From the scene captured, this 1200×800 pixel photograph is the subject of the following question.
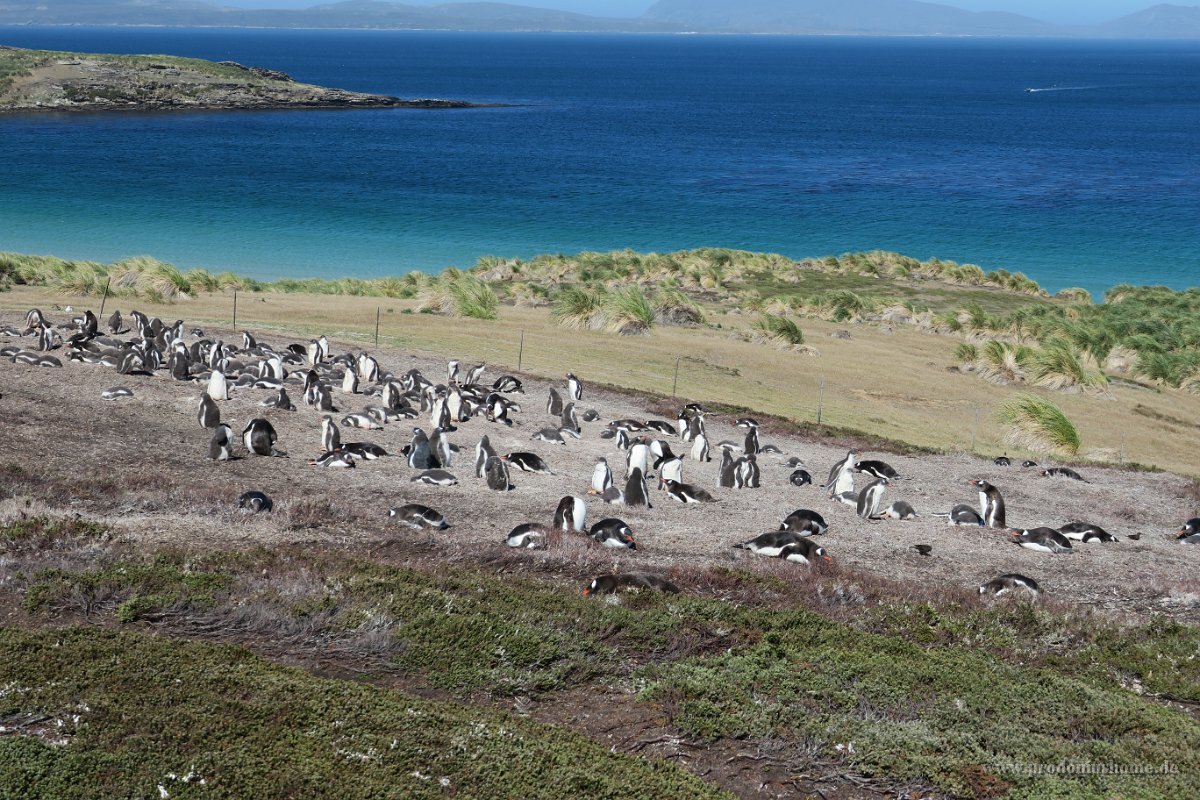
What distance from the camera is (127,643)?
934cm

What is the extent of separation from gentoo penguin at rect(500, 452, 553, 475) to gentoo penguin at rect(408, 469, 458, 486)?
56.7 inches

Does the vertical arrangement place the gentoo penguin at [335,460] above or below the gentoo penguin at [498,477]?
below

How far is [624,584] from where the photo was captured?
11656 mm

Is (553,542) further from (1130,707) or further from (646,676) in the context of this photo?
(1130,707)

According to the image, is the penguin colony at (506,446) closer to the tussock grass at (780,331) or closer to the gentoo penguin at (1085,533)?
the gentoo penguin at (1085,533)

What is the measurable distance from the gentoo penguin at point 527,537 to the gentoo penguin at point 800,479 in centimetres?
605

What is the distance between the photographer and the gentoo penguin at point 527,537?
1304 centimetres

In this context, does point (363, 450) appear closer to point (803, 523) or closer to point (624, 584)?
point (624, 584)

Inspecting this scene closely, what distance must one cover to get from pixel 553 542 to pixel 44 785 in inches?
265

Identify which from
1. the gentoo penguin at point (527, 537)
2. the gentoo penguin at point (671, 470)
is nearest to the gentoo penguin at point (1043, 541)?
the gentoo penguin at point (671, 470)

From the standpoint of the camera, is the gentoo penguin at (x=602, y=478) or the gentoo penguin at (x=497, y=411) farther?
the gentoo penguin at (x=497, y=411)

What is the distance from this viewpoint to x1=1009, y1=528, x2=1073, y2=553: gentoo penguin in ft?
A: 49.4

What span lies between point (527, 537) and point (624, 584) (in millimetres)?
1871

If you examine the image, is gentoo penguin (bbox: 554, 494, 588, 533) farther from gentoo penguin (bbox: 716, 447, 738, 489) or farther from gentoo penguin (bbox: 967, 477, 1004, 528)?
gentoo penguin (bbox: 967, 477, 1004, 528)
